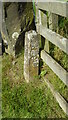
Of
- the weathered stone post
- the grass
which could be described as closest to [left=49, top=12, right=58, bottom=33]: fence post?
the weathered stone post

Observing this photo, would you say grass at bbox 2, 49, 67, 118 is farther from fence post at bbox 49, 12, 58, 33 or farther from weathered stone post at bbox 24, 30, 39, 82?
fence post at bbox 49, 12, 58, 33

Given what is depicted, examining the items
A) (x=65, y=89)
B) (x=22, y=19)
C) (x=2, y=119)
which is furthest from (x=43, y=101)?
(x=22, y=19)

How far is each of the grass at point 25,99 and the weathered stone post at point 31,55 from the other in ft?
0.45

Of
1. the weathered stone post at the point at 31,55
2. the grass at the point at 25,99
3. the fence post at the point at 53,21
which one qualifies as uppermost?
the fence post at the point at 53,21

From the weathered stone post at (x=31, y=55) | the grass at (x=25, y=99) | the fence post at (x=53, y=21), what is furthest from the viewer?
the weathered stone post at (x=31, y=55)

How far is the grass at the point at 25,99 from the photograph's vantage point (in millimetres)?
3624

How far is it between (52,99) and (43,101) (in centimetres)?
15

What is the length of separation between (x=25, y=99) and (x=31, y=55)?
78 cm

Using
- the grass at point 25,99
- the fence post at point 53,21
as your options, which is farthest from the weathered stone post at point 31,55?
the fence post at point 53,21

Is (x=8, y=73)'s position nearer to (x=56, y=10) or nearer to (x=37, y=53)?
(x=37, y=53)

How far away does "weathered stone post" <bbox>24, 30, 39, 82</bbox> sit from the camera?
13.5 feet

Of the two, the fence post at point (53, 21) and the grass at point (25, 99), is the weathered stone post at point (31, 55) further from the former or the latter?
the fence post at point (53, 21)

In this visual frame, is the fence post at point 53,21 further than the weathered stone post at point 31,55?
No

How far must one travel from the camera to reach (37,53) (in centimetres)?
420
